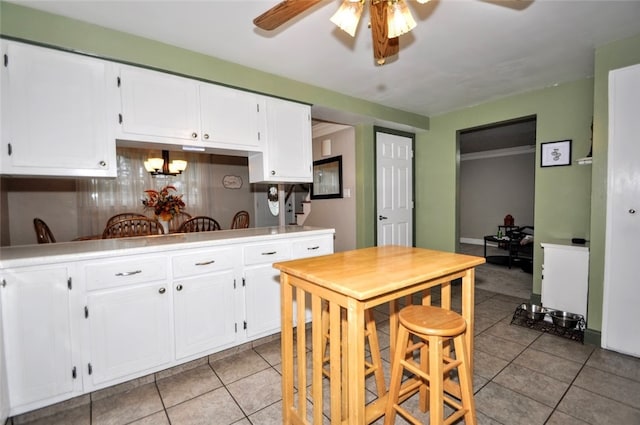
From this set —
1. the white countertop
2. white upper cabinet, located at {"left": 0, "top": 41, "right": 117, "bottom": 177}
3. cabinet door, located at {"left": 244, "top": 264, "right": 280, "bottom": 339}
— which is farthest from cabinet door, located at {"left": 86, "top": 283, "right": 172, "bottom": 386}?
white upper cabinet, located at {"left": 0, "top": 41, "right": 117, "bottom": 177}

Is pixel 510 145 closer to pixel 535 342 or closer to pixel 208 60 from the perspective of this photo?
pixel 535 342

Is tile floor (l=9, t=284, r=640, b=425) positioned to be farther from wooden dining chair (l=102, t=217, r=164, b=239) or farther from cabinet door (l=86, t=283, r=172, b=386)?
wooden dining chair (l=102, t=217, r=164, b=239)

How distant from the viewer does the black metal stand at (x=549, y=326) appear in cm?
249

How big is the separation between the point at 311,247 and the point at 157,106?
1.71m

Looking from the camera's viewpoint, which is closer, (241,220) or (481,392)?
(481,392)

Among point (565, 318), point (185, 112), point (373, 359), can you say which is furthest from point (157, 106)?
point (565, 318)

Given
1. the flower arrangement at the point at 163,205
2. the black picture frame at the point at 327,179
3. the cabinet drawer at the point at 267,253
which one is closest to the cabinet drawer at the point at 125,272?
the cabinet drawer at the point at 267,253

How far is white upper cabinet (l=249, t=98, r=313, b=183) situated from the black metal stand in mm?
2528

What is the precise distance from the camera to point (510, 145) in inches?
256

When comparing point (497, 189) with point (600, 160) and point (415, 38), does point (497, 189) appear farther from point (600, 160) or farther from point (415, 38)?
point (415, 38)

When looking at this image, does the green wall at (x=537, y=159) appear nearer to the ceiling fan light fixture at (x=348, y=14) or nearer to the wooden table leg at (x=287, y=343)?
the ceiling fan light fixture at (x=348, y=14)

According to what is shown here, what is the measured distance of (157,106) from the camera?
7.09 feet

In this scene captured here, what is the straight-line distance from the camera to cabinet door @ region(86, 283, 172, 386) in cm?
176

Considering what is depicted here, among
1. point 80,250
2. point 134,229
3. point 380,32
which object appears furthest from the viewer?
point 134,229
